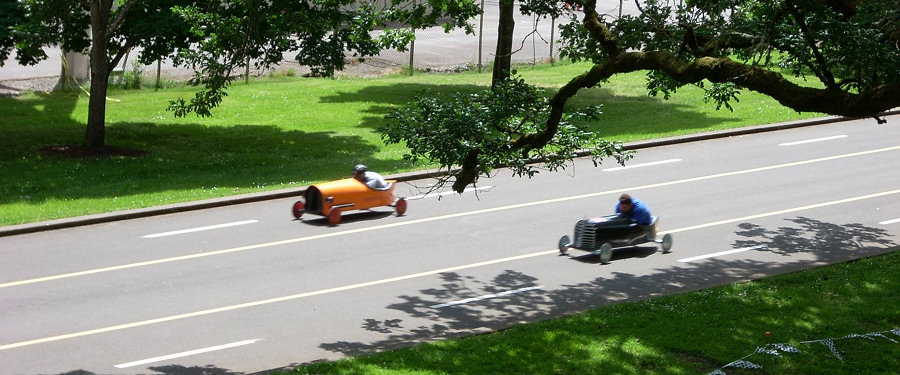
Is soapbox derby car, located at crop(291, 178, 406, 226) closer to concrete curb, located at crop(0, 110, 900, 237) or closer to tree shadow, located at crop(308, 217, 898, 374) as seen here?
concrete curb, located at crop(0, 110, 900, 237)

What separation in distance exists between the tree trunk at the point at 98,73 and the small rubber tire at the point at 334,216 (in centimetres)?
840

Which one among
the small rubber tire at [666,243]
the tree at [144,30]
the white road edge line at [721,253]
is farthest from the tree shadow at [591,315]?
the tree at [144,30]

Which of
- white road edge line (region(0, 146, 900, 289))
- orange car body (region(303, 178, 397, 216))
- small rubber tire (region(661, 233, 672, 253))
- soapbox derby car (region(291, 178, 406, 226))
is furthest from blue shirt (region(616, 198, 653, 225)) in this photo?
orange car body (region(303, 178, 397, 216))


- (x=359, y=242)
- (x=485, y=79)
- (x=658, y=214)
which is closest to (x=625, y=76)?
(x=485, y=79)

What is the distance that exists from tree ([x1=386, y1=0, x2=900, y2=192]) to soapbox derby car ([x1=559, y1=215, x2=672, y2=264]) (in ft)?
10.5

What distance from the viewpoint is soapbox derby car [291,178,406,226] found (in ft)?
68.3

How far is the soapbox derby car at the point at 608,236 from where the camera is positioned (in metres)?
18.2

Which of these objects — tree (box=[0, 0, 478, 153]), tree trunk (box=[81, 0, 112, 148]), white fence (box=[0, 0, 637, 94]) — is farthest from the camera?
white fence (box=[0, 0, 637, 94])

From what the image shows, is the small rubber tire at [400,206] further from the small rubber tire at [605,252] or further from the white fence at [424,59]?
the white fence at [424,59]

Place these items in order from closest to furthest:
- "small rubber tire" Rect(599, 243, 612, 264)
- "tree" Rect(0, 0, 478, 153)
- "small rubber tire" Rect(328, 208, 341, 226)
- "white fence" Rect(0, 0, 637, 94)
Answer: "small rubber tire" Rect(599, 243, 612, 264)
"small rubber tire" Rect(328, 208, 341, 226)
"tree" Rect(0, 0, 478, 153)
"white fence" Rect(0, 0, 637, 94)

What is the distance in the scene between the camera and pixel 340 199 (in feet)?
68.7

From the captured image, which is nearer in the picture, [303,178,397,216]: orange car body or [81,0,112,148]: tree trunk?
[303,178,397,216]: orange car body

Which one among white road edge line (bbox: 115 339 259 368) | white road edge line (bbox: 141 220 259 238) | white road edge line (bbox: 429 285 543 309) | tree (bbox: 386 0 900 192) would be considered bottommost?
white road edge line (bbox: 115 339 259 368)

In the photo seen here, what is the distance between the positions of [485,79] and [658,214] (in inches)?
661
